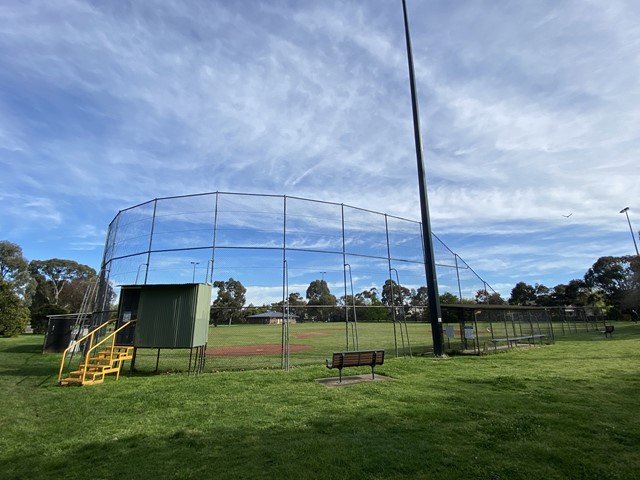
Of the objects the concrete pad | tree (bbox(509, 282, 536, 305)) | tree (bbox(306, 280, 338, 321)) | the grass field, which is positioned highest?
tree (bbox(509, 282, 536, 305))

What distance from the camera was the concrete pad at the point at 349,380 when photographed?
8581 mm

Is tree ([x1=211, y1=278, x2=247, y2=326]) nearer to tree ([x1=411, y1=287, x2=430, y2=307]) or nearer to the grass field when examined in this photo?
the grass field

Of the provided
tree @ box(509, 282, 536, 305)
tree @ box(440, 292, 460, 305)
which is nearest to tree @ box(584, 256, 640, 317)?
tree @ box(509, 282, 536, 305)

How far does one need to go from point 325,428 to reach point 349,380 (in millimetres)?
3970

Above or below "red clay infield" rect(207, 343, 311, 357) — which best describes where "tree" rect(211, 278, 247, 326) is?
above

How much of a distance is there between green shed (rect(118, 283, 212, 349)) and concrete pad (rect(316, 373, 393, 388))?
407cm

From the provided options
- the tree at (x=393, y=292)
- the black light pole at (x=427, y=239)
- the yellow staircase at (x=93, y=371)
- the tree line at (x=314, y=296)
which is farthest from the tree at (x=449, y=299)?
the yellow staircase at (x=93, y=371)

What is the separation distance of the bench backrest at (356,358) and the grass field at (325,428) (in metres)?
0.63

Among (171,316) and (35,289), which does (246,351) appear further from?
(35,289)

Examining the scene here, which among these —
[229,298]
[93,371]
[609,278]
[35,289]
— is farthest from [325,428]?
[609,278]

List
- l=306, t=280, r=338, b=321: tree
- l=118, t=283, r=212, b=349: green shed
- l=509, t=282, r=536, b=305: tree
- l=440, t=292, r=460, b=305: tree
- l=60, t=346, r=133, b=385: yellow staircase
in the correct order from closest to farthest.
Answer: l=60, t=346, r=133, b=385: yellow staircase → l=118, t=283, r=212, b=349: green shed → l=306, t=280, r=338, b=321: tree → l=440, t=292, r=460, b=305: tree → l=509, t=282, r=536, b=305: tree

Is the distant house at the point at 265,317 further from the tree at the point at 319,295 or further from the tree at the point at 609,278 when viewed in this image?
the tree at the point at 609,278

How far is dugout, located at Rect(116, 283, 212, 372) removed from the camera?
Answer: 10.4 m

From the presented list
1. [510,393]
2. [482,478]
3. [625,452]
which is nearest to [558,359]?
[510,393]
